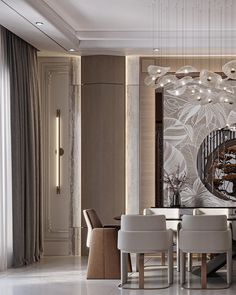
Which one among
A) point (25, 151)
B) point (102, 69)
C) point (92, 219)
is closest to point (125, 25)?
point (102, 69)

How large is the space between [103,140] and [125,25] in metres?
1.93

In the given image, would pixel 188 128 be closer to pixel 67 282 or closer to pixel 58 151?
pixel 58 151

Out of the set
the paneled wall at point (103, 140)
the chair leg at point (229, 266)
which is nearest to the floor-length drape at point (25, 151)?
the paneled wall at point (103, 140)

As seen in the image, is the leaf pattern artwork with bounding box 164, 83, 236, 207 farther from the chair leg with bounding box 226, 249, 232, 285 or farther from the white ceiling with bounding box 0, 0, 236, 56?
the chair leg with bounding box 226, 249, 232, 285

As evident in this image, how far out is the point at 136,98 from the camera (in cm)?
1162

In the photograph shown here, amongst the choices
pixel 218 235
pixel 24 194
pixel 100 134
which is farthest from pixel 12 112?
pixel 218 235

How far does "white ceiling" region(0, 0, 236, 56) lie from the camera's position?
8969mm

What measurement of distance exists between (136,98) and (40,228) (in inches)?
102

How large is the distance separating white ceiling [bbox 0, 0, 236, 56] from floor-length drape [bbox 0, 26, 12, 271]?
21.5 inches

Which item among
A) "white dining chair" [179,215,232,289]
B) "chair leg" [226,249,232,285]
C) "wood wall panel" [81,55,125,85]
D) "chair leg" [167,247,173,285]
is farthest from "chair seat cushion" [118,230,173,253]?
"wood wall panel" [81,55,125,85]

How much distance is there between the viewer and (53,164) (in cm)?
1170

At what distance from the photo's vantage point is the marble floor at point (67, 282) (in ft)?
26.2

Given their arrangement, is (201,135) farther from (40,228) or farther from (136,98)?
(40,228)

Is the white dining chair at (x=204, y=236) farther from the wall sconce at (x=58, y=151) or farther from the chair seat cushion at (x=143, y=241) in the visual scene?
the wall sconce at (x=58, y=151)
